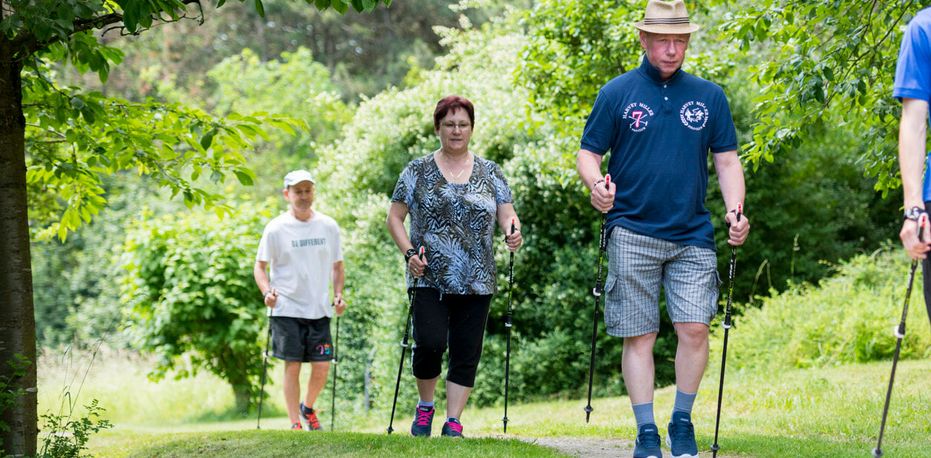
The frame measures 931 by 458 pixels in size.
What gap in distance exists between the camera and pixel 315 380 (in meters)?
8.84

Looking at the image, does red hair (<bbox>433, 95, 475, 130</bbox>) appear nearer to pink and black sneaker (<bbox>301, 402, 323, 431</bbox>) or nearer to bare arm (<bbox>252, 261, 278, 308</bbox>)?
bare arm (<bbox>252, 261, 278, 308</bbox>)

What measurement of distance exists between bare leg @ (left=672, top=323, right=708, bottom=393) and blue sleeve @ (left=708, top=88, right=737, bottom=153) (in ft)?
2.82

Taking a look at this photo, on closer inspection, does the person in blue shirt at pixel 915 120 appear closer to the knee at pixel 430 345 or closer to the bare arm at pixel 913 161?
the bare arm at pixel 913 161

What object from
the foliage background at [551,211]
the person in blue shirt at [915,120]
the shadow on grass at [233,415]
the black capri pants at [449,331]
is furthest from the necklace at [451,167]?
the shadow on grass at [233,415]

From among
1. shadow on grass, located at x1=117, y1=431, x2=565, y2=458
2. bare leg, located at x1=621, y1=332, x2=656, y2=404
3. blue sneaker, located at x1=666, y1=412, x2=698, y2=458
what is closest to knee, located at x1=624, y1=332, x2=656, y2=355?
bare leg, located at x1=621, y1=332, x2=656, y2=404

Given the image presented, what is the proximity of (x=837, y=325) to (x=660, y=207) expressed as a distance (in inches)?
305

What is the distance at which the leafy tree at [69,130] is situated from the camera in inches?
205

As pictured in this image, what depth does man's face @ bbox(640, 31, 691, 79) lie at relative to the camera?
5.37 m

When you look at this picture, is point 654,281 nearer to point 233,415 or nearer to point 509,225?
point 509,225

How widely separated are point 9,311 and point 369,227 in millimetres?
8969

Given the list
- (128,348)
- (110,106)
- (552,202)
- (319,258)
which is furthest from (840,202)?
(128,348)

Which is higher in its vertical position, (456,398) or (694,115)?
(694,115)

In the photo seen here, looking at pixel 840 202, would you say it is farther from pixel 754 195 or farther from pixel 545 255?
pixel 545 255

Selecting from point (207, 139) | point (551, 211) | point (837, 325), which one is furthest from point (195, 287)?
point (207, 139)
